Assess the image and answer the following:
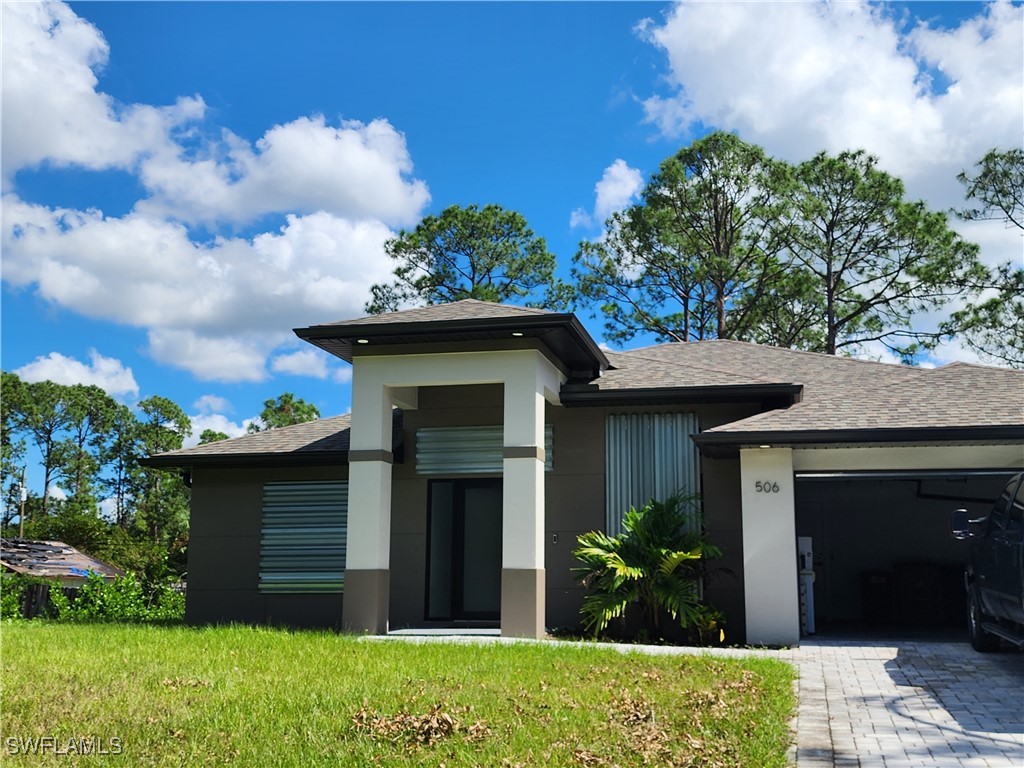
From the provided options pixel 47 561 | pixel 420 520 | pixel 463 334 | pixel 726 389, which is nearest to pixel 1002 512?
pixel 726 389

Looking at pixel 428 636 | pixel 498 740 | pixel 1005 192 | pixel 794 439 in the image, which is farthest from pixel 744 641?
pixel 1005 192

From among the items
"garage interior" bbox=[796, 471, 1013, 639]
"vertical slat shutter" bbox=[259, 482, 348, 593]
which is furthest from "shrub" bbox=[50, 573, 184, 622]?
"garage interior" bbox=[796, 471, 1013, 639]

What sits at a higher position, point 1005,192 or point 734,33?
point 1005,192

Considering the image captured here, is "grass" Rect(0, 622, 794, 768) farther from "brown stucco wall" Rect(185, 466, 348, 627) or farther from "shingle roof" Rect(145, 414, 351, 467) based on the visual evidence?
"brown stucco wall" Rect(185, 466, 348, 627)

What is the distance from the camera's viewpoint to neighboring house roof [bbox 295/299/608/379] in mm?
14141

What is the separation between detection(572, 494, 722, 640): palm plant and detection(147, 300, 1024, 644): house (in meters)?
0.68

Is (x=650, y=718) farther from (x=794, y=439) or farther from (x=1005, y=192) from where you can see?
(x=1005, y=192)

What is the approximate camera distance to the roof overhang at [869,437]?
13383mm

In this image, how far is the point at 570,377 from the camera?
16.7 m

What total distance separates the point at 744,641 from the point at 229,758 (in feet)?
32.9

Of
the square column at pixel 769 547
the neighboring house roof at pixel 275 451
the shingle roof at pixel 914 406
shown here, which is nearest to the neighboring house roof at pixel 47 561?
the neighboring house roof at pixel 275 451

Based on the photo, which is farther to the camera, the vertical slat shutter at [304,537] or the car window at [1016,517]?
the vertical slat shutter at [304,537]

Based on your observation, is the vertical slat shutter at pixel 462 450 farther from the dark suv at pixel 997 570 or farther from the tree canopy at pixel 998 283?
the tree canopy at pixel 998 283

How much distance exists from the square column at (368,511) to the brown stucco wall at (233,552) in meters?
2.49
